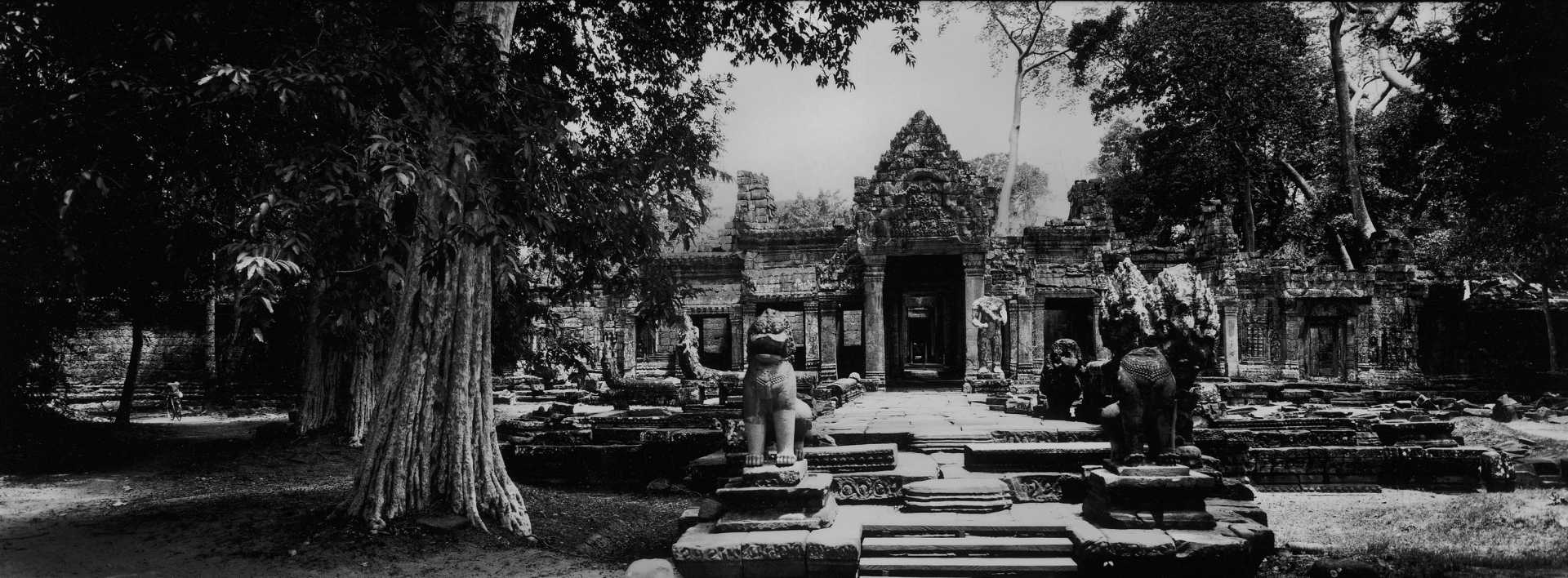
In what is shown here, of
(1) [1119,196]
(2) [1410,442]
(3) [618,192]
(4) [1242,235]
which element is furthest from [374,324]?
(4) [1242,235]

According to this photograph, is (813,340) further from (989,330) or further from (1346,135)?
(1346,135)

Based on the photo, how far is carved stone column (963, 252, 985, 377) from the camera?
1497 cm

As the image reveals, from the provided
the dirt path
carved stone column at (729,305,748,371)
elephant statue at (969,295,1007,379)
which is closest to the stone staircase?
the dirt path

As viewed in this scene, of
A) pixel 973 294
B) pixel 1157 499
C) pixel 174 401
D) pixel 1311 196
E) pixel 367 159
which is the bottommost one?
pixel 174 401

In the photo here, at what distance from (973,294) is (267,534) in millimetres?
12312

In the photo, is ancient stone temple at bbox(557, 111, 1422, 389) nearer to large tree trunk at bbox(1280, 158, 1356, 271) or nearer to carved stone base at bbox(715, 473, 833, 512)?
large tree trunk at bbox(1280, 158, 1356, 271)

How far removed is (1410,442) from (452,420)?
34.4ft

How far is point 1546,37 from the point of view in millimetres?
4699

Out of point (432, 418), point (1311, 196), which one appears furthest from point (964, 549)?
point (1311, 196)

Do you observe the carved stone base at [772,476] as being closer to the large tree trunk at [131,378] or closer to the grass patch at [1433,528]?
the grass patch at [1433,528]

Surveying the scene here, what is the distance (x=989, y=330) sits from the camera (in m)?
14.8

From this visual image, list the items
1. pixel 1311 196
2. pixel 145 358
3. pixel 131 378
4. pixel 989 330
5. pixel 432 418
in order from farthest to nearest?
pixel 1311 196
pixel 145 358
pixel 989 330
pixel 131 378
pixel 432 418

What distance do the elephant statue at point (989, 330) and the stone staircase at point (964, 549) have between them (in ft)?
30.5

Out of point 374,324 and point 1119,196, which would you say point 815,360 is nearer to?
point 374,324
